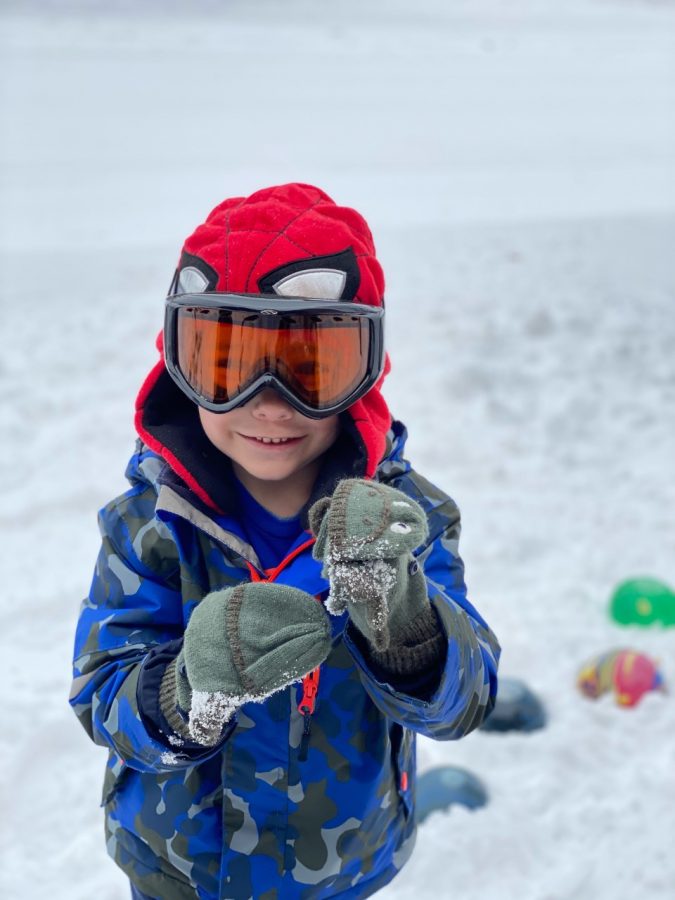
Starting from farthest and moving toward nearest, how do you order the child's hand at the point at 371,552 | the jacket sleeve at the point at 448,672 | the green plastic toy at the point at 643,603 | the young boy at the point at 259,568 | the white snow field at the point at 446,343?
the green plastic toy at the point at 643,603
the white snow field at the point at 446,343
the young boy at the point at 259,568
the jacket sleeve at the point at 448,672
the child's hand at the point at 371,552

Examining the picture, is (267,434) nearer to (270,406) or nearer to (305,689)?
(270,406)

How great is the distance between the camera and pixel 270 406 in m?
1.91

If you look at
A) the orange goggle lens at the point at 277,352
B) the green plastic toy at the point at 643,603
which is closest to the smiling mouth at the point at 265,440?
the orange goggle lens at the point at 277,352

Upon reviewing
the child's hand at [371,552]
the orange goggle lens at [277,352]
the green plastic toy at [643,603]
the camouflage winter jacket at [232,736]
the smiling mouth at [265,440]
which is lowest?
the green plastic toy at [643,603]

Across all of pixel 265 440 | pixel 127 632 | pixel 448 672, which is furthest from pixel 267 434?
pixel 448 672

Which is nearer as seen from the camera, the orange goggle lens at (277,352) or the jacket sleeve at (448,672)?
the jacket sleeve at (448,672)

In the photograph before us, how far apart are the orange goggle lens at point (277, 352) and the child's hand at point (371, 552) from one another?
1.19 ft

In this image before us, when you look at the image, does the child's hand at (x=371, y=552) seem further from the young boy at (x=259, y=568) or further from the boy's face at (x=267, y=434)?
the boy's face at (x=267, y=434)

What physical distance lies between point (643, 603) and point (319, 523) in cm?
325

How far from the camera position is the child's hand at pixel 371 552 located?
4.83ft

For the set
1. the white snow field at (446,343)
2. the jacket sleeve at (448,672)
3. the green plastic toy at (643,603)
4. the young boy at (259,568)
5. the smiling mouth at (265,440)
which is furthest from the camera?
the green plastic toy at (643,603)

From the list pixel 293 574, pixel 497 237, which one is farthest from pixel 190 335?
pixel 497 237

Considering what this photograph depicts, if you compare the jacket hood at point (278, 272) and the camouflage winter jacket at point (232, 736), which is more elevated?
the jacket hood at point (278, 272)

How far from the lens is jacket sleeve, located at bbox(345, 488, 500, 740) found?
5.48 ft
